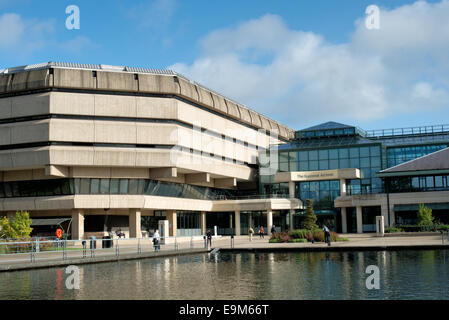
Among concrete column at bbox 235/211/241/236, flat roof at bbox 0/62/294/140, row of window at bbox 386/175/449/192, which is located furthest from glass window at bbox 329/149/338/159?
flat roof at bbox 0/62/294/140

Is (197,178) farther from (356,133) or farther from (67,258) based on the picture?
(67,258)

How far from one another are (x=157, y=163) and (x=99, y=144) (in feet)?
20.6

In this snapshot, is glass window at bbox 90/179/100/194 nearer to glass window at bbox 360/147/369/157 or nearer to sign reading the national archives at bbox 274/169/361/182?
sign reading the national archives at bbox 274/169/361/182

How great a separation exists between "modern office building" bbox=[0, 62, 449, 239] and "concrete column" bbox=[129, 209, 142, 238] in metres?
0.12

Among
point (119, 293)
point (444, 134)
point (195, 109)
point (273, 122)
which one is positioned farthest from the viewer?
point (273, 122)

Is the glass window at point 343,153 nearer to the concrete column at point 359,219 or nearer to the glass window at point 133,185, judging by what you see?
the concrete column at point 359,219

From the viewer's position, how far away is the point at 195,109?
60.5 meters

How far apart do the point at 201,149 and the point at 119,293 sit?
4541 cm

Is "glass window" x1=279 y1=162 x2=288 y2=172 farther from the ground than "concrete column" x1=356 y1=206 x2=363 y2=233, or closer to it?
farther from the ground

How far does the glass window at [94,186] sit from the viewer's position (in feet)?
179

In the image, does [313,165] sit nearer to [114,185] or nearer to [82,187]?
[114,185]

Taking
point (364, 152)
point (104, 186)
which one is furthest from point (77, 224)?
point (364, 152)

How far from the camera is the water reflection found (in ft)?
50.0

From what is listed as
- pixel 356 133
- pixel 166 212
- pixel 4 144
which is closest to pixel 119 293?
pixel 4 144
